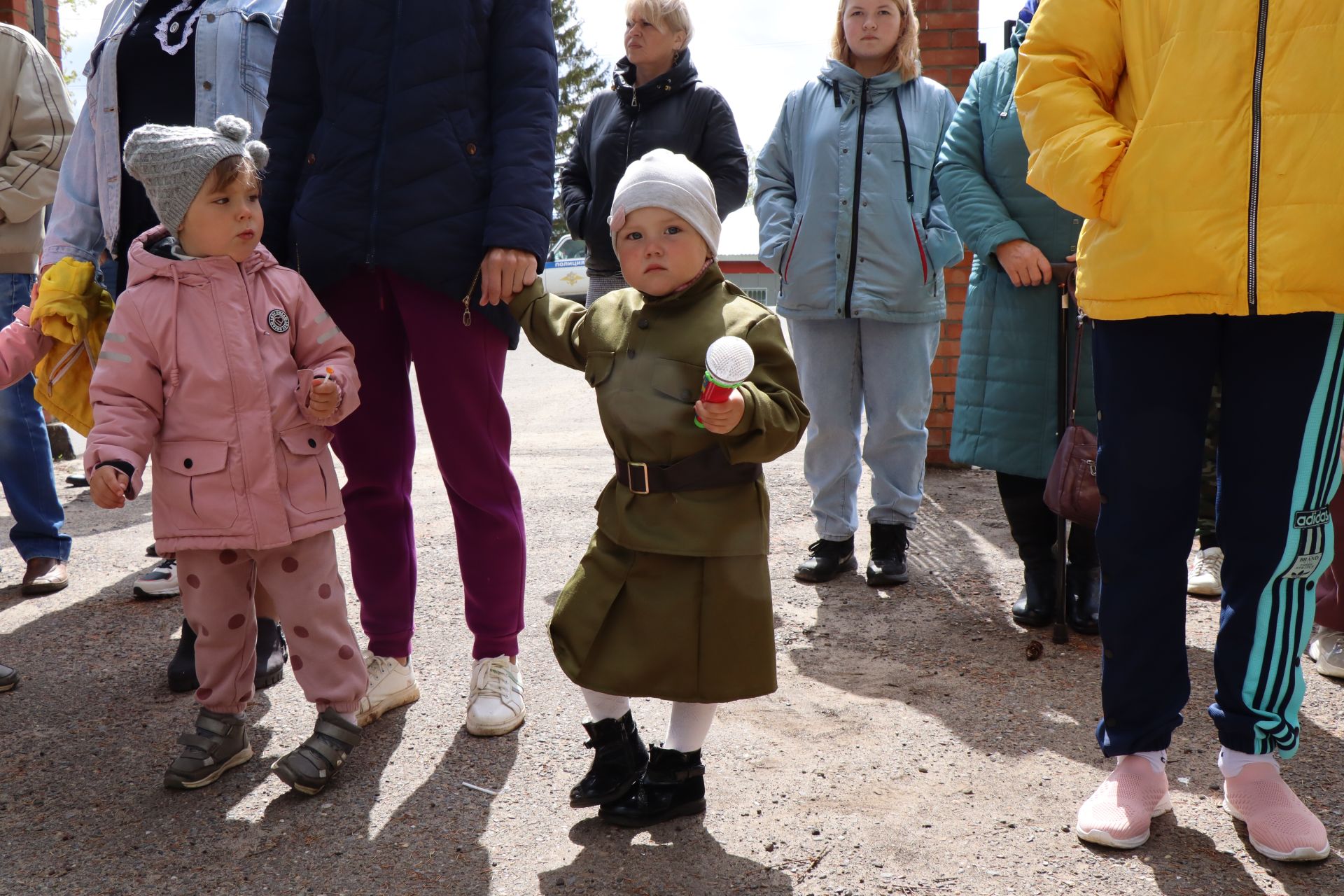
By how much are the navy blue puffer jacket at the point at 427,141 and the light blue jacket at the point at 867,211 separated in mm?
1752

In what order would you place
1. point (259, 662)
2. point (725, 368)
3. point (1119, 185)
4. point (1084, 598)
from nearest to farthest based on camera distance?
1. point (725, 368)
2. point (1119, 185)
3. point (259, 662)
4. point (1084, 598)

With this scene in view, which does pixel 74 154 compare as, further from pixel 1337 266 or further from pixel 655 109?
pixel 1337 266

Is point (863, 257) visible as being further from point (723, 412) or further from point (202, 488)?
point (202, 488)

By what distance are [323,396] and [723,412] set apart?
3.47ft

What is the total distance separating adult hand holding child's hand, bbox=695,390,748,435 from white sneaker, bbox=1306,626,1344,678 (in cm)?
221

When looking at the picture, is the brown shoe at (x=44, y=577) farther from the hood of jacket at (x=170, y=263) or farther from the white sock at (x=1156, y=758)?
the white sock at (x=1156, y=758)

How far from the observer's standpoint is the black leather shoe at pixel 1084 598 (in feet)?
13.3

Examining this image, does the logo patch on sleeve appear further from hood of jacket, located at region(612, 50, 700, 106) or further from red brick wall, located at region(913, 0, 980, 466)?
red brick wall, located at region(913, 0, 980, 466)

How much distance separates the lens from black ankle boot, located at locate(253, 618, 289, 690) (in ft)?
12.0

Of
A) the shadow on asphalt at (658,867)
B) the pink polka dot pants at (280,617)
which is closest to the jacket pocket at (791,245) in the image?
the pink polka dot pants at (280,617)

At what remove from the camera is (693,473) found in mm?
2586

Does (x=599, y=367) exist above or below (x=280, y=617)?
above

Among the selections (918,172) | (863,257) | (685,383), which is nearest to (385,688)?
(685,383)

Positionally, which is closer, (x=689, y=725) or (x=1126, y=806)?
(x=1126, y=806)
